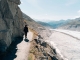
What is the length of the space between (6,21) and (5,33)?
153 inches

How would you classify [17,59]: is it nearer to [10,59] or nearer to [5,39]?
[10,59]

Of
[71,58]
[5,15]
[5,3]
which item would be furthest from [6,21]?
[71,58]

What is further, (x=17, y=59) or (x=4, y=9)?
(x=4, y=9)

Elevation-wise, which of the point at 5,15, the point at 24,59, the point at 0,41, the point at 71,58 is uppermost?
the point at 5,15

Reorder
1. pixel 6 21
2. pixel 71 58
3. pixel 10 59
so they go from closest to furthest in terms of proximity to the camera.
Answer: pixel 10 59
pixel 6 21
pixel 71 58

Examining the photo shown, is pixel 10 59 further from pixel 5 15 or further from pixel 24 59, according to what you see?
pixel 5 15

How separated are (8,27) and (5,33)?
12.1ft

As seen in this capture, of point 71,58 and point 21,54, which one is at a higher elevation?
point 21,54

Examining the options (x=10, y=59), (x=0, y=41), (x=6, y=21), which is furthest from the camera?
(x=6, y=21)

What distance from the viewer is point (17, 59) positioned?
78.6ft

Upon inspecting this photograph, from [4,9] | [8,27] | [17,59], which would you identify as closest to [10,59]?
[17,59]

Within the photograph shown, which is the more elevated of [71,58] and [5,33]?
[5,33]

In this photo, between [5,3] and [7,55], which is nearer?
[7,55]

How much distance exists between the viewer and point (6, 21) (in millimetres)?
30125
